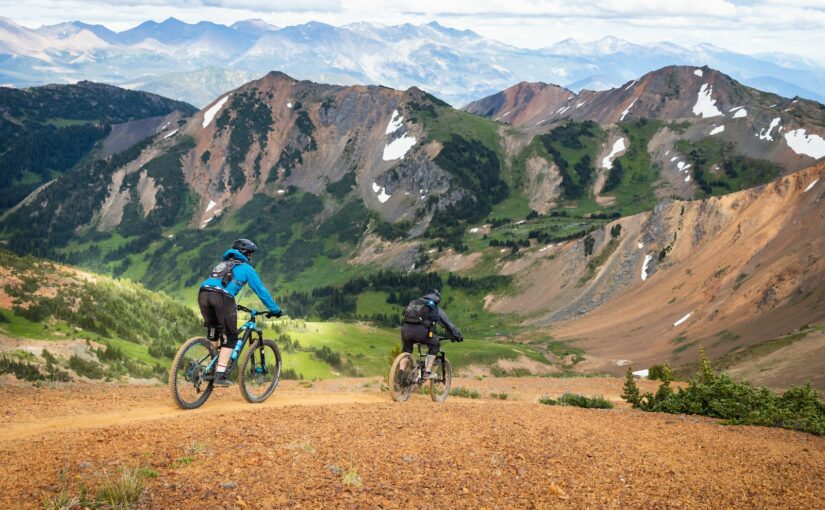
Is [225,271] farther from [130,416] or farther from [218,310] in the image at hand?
[130,416]

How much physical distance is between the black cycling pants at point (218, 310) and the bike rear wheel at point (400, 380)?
203 inches

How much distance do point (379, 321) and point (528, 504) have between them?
145 m

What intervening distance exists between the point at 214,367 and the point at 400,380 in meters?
5.69

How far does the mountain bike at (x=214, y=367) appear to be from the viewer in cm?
1598

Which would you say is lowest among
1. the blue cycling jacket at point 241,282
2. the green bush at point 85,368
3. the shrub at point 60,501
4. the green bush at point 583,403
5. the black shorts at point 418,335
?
the green bush at point 583,403

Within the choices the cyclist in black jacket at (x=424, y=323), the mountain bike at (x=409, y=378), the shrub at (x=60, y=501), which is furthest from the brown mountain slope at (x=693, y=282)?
the shrub at (x=60, y=501)

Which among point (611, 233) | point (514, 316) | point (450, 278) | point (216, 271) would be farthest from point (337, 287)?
point (216, 271)

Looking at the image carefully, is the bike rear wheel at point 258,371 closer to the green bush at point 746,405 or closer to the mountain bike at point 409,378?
the mountain bike at point 409,378

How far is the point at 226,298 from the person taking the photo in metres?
15.8

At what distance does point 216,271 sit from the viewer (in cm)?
1570

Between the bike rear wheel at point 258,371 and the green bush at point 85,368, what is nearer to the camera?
the bike rear wheel at point 258,371

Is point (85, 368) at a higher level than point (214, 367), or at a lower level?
lower

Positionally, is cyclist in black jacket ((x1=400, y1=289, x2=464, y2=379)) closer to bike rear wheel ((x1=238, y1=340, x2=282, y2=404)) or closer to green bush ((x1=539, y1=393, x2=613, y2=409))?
bike rear wheel ((x1=238, y1=340, x2=282, y2=404))

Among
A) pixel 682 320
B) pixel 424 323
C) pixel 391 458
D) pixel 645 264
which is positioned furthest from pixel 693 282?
pixel 391 458
